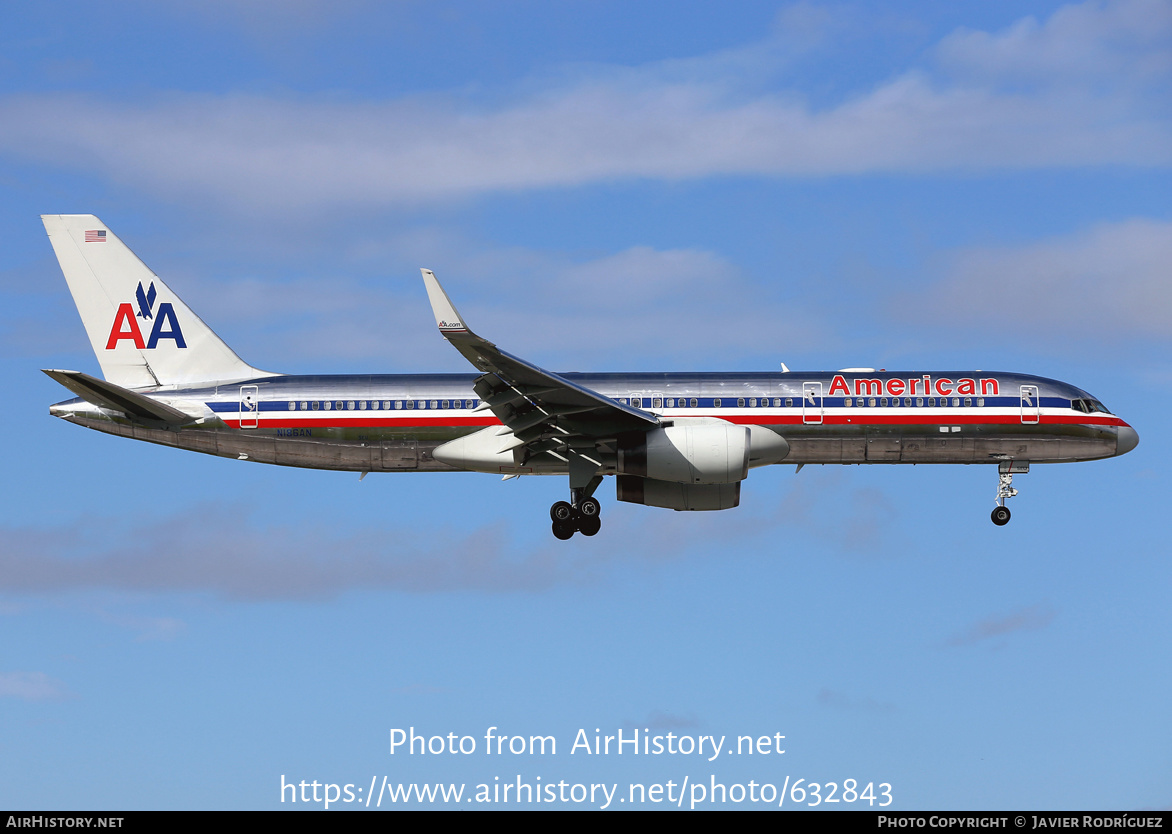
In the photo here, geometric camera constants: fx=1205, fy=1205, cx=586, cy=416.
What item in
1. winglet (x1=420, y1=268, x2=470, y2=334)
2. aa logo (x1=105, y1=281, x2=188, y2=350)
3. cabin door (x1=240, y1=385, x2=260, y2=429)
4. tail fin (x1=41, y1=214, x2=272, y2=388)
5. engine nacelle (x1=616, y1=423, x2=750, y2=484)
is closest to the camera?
winglet (x1=420, y1=268, x2=470, y2=334)

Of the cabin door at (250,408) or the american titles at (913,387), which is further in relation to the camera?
the cabin door at (250,408)

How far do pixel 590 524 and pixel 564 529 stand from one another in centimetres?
87

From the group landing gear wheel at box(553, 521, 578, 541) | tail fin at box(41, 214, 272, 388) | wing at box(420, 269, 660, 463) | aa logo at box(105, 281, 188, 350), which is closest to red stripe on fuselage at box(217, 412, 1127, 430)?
wing at box(420, 269, 660, 463)

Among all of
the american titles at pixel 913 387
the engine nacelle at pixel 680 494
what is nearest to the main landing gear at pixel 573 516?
the engine nacelle at pixel 680 494

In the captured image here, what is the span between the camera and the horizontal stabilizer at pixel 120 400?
37.7 m

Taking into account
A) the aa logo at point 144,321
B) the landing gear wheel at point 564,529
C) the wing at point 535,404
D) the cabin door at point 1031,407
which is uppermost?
the aa logo at point 144,321

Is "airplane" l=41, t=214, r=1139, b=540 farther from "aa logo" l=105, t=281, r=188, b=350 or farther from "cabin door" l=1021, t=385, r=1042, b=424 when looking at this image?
"aa logo" l=105, t=281, r=188, b=350

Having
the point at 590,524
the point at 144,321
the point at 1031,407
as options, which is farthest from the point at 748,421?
the point at 144,321

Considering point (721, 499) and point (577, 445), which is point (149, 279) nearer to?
point (577, 445)

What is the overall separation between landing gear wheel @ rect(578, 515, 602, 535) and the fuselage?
1.96 m

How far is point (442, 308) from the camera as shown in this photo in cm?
3148

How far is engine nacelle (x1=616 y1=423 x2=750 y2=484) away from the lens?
119ft

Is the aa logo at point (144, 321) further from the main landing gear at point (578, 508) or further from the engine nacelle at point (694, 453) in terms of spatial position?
the engine nacelle at point (694, 453)

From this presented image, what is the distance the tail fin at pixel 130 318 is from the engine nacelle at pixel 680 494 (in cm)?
1391
